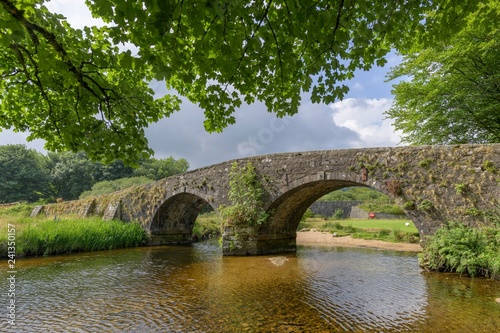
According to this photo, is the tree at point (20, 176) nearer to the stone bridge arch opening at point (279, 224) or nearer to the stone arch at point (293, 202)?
the stone bridge arch opening at point (279, 224)

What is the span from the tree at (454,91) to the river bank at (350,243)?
486cm

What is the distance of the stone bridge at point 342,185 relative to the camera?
346 inches

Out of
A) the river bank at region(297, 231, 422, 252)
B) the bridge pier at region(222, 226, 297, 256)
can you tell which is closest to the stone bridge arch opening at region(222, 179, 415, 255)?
the bridge pier at region(222, 226, 297, 256)

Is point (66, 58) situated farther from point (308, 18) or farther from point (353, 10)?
point (353, 10)

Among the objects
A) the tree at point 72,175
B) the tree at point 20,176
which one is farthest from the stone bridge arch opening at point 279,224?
the tree at point 72,175

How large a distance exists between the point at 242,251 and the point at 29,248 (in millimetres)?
7897

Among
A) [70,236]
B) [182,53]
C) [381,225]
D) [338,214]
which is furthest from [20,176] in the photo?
[182,53]

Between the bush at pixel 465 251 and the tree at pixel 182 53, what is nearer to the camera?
the tree at pixel 182 53

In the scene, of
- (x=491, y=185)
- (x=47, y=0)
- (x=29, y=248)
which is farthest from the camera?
(x=29, y=248)

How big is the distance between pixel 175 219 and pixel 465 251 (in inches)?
565

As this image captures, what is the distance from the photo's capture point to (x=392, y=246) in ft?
50.0

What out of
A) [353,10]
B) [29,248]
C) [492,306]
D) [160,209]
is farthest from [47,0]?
[160,209]

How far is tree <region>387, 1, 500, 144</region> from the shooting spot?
1179 cm

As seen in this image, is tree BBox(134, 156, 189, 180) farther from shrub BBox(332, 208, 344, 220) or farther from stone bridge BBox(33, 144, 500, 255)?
stone bridge BBox(33, 144, 500, 255)
